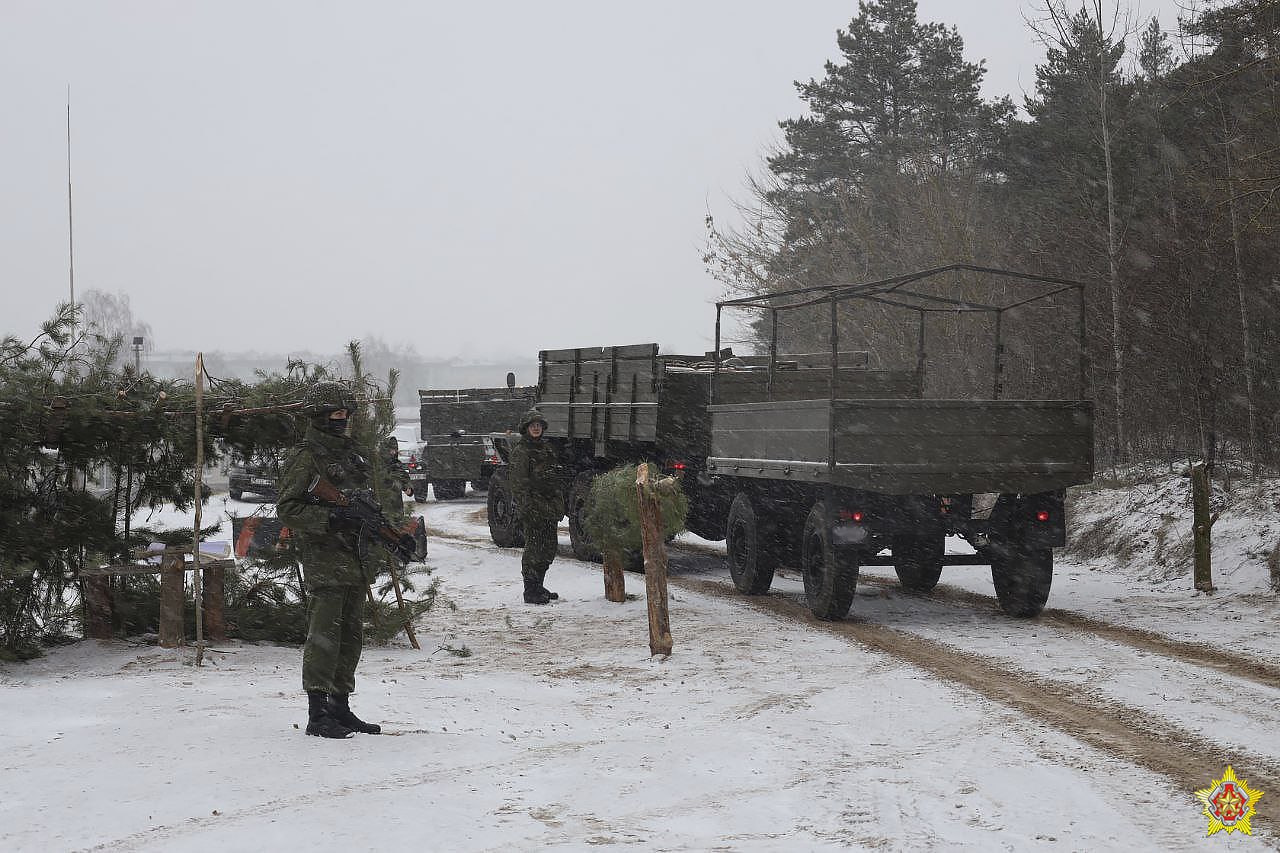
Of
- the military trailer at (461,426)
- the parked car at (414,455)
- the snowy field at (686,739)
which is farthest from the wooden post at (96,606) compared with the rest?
the parked car at (414,455)

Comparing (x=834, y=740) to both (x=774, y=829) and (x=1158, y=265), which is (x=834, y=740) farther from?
(x=1158, y=265)

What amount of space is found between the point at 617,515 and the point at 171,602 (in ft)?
13.8

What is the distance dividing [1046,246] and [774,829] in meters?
20.6

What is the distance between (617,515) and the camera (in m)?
11.5

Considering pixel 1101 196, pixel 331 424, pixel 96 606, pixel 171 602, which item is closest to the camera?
pixel 331 424

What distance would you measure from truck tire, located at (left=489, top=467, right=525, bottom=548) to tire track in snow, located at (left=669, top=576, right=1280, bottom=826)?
7.78 m

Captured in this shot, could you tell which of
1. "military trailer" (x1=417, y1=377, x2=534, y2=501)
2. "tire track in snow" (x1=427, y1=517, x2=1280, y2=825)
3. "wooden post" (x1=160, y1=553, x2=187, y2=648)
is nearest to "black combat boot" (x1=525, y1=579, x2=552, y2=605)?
"tire track in snow" (x1=427, y1=517, x2=1280, y2=825)

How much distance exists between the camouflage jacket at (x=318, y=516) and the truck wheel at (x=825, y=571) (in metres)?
4.93

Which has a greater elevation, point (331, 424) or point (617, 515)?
point (331, 424)

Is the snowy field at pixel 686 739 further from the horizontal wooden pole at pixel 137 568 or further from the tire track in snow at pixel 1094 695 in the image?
the horizontal wooden pole at pixel 137 568

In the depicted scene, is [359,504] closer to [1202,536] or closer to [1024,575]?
[1024,575]

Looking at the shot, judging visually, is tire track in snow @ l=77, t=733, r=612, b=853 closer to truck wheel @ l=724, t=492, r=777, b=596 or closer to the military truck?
the military truck

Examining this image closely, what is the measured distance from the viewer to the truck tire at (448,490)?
2850cm

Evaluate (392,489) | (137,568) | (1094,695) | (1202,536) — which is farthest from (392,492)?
(1202,536)
